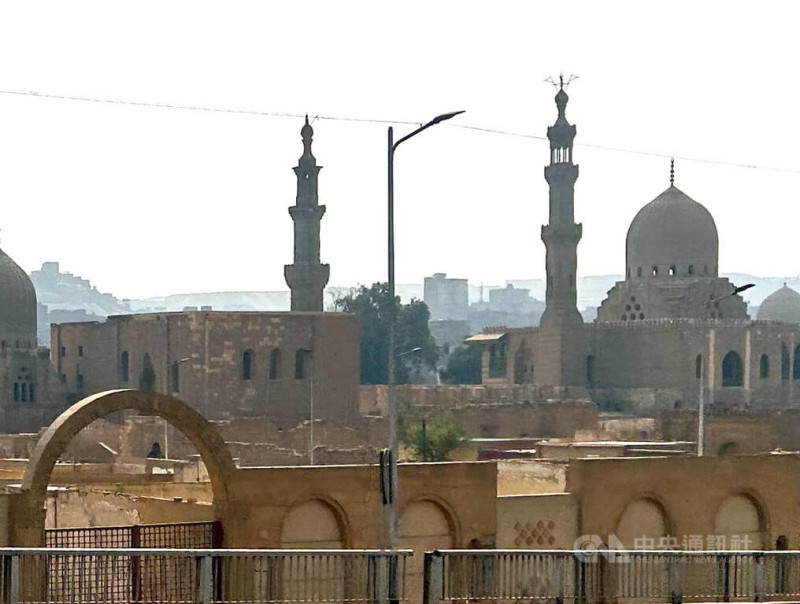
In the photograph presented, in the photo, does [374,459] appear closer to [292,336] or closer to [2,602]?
[292,336]

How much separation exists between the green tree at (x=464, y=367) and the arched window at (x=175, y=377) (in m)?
37.4

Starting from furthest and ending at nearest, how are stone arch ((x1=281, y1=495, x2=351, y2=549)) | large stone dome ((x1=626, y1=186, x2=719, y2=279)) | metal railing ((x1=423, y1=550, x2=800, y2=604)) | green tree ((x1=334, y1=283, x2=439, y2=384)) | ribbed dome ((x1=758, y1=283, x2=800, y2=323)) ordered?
green tree ((x1=334, y1=283, x2=439, y2=384)) → ribbed dome ((x1=758, y1=283, x2=800, y2=323)) → large stone dome ((x1=626, y1=186, x2=719, y2=279)) → stone arch ((x1=281, y1=495, x2=351, y2=549)) → metal railing ((x1=423, y1=550, x2=800, y2=604))

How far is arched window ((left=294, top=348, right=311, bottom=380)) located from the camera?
52.2 m

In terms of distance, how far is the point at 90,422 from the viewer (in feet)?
65.5

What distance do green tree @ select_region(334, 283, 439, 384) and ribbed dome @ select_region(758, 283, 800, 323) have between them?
591 inches

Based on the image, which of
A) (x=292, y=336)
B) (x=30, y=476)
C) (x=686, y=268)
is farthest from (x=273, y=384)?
(x=30, y=476)

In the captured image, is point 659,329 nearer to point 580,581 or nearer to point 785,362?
point 785,362

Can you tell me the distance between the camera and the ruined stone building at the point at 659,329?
6150 centimetres

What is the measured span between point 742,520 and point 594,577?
284 inches

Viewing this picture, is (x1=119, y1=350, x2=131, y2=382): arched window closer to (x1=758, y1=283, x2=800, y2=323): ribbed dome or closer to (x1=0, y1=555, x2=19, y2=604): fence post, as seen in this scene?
(x1=758, y1=283, x2=800, y2=323): ribbed dome

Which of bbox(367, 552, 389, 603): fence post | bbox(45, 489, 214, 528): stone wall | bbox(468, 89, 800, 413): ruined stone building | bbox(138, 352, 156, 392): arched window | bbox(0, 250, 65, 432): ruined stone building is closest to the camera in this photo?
bbox(367, 552, 389, 603): fence post

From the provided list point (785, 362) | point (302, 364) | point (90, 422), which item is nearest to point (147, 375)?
point (302, 364)

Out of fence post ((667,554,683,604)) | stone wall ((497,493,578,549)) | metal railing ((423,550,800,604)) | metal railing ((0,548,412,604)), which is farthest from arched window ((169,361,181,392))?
fence post ((667,554,683,604))

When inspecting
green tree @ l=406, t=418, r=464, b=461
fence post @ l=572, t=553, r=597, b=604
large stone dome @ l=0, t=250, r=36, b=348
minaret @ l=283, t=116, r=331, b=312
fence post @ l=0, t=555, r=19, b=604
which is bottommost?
green tree @ l=406, t=418, r=464, b=461
